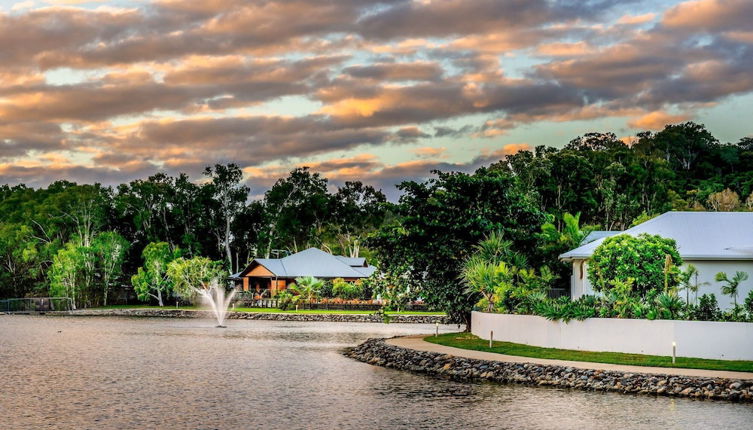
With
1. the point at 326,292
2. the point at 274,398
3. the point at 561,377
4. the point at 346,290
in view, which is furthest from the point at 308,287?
the point at 274,398

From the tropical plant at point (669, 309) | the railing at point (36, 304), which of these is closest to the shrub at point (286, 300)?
the railing at point (36, 304)

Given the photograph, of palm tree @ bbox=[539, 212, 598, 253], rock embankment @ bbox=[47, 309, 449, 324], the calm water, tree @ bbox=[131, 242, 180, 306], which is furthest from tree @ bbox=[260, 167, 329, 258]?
the calm water

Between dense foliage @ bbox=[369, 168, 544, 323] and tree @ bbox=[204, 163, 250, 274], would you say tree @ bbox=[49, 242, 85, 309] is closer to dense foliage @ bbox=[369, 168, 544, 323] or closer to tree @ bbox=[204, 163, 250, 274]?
tree @ bbox=[204, 163, 250, 274]

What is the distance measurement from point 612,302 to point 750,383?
785cm

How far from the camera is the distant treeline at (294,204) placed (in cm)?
9088

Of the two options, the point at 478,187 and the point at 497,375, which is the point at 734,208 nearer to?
the point at 478,187

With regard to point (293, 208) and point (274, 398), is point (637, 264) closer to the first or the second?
point (274, 398)

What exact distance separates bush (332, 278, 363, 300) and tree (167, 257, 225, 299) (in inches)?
598

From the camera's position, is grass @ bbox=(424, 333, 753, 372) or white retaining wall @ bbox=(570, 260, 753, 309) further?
white retaining wall @ bbox=(570, 260, 753, 309)

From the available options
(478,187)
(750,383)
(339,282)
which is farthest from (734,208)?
(750,383)

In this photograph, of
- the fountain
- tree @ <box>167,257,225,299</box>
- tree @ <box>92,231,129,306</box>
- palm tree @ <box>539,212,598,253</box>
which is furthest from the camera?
tree @ <box>92,231,129,306</box>

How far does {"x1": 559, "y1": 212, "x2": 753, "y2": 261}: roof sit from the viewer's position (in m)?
39.1

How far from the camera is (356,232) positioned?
122688 mm

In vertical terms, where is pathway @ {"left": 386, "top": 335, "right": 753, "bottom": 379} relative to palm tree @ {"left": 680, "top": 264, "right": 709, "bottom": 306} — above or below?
below
